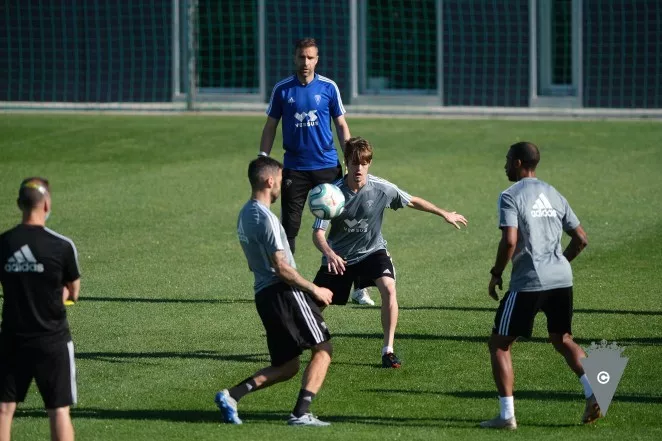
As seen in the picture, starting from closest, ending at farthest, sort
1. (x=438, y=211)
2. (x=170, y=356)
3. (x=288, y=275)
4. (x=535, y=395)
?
(x=288, y=275) < (x=535, y=395) < (x=438, y=211) < (x=170, y=356)

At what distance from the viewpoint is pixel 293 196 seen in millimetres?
11211

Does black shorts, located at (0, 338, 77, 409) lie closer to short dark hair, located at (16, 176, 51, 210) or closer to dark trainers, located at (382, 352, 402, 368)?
short dark hair, located at (16, 176, 51, 210)

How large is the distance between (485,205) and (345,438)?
33.2 ft

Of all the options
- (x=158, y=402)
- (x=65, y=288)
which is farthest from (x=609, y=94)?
(x=65, y=288)

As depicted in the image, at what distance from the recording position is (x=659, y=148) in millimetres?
20859

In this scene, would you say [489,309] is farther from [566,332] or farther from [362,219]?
[566,332]

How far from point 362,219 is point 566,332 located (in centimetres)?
220

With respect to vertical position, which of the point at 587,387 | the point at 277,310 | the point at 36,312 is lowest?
the point at 587,387

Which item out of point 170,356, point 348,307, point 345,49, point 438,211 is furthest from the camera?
point 345,49

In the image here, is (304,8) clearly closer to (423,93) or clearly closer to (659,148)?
(423,93)

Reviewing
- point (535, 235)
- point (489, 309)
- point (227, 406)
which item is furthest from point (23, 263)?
point (489, 309)

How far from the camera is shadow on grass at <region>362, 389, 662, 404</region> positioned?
8.41m

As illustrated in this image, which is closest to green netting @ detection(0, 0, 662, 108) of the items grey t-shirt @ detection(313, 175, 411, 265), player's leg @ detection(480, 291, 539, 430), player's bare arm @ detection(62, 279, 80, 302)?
grey t-shirt @ detection(313, 175, 411, 265)

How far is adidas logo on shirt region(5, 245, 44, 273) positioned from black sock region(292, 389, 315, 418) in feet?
6.53
